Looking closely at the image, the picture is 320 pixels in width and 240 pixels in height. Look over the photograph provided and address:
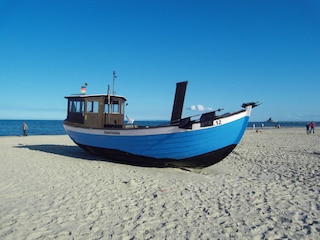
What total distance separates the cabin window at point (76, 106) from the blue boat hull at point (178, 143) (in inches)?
97.7

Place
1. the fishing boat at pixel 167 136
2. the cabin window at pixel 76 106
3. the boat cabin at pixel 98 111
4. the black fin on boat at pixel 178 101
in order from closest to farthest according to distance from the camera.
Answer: the fishing boat at pixel 167 136
the black fin on boat at pixel 178 101
the boat cabin at pixel 98 111
the cabin window at pixel 76 106

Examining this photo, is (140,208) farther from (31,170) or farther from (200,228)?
(31,170)

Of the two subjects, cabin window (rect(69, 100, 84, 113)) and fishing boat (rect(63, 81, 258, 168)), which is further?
cabin window (rect(69, 100, 84, 113))

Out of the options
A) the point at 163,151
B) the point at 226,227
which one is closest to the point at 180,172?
the point at 163,151

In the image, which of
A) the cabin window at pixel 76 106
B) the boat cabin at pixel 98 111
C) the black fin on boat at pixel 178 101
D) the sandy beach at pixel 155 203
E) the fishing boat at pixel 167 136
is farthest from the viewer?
the cabin window at pixel 76 106

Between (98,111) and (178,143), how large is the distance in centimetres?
483

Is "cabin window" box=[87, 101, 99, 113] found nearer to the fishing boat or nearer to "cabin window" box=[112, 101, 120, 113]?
the fishing boat

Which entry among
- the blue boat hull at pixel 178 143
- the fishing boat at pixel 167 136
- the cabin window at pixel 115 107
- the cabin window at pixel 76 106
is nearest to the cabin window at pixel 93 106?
the fishing boat at pixel 167 136

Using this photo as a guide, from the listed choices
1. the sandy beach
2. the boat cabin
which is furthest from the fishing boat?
the sandy beach

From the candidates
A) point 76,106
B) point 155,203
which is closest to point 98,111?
point 76,106

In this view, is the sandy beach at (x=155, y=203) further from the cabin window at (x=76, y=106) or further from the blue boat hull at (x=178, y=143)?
the cabin window at (x=76, y=106)

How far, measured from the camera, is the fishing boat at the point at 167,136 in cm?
821

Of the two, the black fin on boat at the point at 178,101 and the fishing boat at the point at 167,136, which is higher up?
the black fin on boat at the point at 178,101

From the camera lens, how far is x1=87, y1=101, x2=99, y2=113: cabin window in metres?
11.6
